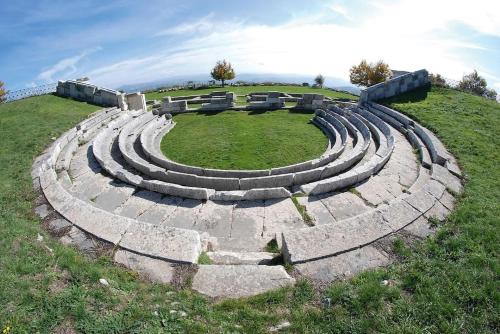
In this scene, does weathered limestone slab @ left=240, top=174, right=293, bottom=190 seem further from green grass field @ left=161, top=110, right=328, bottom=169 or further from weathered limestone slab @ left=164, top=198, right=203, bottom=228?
green grass field @ left=161, top=110, right=328, bottom=169

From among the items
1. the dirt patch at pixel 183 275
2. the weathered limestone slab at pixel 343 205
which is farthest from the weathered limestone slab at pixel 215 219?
the weathered limestone slab at pixel 343 205

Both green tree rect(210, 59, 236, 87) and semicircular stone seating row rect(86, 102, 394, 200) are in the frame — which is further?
green tree rect(210, 59, 236, 87)

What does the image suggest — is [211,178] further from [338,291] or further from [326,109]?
[326,109]

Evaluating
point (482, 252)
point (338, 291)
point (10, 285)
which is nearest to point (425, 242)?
point (482, 252)

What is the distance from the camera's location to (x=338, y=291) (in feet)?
20.0

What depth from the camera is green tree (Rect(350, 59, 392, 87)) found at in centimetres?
4691

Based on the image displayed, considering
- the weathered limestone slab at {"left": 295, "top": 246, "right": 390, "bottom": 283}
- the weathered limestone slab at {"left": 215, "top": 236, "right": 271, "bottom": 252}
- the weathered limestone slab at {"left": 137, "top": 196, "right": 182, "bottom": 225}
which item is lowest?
the weathered limestone slab at {"left": 215, "top": 236, "right": 271, "bottom": 252}

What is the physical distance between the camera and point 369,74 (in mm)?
48000

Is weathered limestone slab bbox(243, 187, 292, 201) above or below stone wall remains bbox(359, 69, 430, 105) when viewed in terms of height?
below

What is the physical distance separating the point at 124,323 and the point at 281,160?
10.6 metres

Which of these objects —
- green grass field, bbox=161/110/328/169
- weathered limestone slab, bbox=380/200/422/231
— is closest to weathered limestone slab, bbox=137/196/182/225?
green grass field, bbox=161/110/328/169

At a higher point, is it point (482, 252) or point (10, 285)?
point (10, 285)

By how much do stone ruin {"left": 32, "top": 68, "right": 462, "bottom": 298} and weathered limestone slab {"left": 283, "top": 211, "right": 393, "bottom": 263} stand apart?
0.08 ft

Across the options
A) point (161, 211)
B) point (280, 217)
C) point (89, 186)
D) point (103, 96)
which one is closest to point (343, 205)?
point (280, 217)
